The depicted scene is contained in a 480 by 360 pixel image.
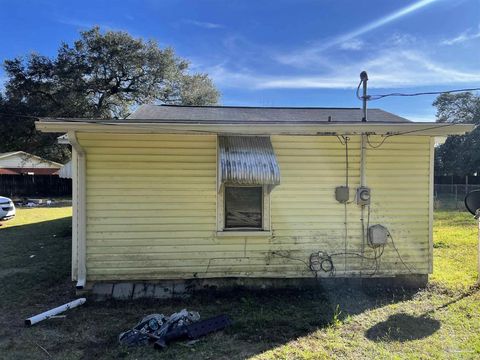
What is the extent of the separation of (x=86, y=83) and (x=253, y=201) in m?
22.2

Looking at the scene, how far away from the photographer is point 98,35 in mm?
24828

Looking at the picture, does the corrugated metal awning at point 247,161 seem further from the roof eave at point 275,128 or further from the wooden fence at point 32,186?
the wooden fence at point 32,186

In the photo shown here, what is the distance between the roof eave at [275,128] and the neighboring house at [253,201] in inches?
Answer: 0.8

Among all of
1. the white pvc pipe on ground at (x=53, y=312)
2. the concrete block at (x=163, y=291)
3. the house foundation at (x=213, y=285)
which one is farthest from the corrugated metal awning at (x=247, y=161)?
the white pvc pipe on ground at (x=53, y=312)

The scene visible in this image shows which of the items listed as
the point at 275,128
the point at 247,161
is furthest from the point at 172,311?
the point at 275,128

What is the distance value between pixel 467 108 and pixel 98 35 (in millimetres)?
30327

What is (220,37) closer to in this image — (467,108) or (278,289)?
(278,289)

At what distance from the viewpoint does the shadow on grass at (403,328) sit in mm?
4210

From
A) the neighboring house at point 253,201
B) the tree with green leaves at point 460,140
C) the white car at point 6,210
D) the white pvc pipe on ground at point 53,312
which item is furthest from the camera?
the tree with green leaves at point 460,140

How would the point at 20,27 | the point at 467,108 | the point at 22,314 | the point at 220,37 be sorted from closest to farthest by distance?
the point at 22,314 < the point at 220,37 < the point at 20,27 < the point at 467,108

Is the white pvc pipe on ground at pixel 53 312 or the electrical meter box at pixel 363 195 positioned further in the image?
the electrical meter box at pixel 363 195

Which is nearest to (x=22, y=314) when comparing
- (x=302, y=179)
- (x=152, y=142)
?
(x=152, y=142)

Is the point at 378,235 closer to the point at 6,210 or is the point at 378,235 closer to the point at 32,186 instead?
the point at 6,210

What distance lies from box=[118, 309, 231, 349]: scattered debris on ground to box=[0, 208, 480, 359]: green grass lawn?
10 cm
